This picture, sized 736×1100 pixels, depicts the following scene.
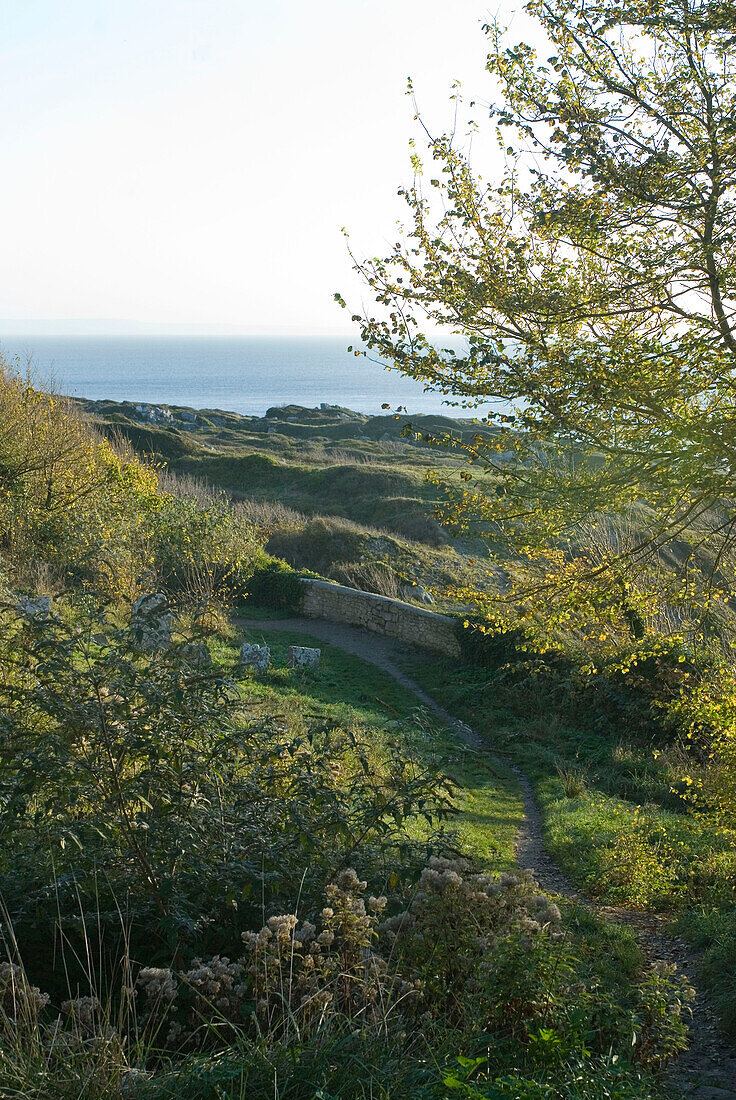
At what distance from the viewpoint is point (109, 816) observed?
13.6ft

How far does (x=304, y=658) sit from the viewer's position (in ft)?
54.8

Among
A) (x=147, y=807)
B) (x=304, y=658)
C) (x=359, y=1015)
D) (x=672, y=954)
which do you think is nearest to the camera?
(x=359, y=1015)

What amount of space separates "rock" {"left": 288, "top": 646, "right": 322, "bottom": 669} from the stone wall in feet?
11.2

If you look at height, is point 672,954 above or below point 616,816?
above

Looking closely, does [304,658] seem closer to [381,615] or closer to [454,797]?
[381,615]

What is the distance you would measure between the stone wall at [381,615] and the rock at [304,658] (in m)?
3.41

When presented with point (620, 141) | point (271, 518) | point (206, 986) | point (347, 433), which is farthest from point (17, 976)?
point (347, 433)

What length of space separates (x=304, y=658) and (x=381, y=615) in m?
4.48

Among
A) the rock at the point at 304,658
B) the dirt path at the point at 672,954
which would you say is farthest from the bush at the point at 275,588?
the dirt path at the point at 672,954

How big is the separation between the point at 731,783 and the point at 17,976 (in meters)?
5.29

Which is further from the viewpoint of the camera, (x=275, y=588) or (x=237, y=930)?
(x=275, y=588)

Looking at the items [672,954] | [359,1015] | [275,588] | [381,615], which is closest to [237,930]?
[359,1015]

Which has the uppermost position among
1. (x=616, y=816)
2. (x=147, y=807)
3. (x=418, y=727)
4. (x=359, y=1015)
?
(x=147, y=807)

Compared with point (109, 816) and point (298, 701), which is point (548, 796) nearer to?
point (298, 701)
